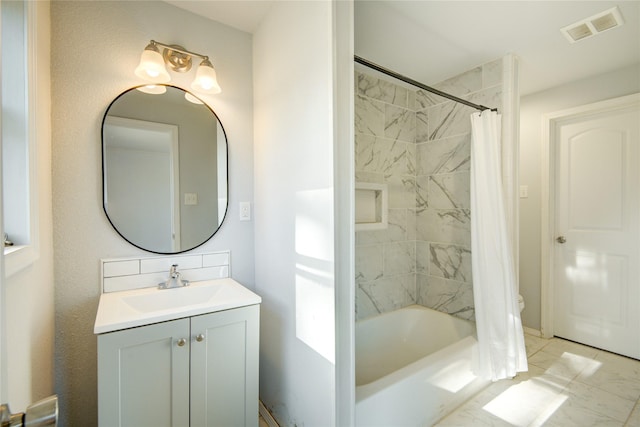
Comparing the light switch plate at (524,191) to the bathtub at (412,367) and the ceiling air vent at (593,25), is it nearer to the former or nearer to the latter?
the ceiling air vent at (593,25)

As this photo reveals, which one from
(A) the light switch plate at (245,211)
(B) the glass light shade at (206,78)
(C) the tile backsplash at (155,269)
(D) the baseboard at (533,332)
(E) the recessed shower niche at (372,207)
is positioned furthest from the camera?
(D) the baseboard at (533,332)

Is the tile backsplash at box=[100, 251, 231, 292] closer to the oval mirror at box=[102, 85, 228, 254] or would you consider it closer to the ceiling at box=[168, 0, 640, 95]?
the oval mirror at box=[102, 85, 228, 254]

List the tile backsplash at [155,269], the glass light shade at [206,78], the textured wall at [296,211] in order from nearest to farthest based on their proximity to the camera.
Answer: the textured wall at [296,211], the tile backsplash at [155,269], the glass light shade at [206,78]

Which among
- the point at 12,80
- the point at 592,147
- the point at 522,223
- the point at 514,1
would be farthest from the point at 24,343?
the point at 592,147

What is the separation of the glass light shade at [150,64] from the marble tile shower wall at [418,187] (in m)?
1.37

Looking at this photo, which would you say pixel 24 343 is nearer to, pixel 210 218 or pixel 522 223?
pixel 210 218

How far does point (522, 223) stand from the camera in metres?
2.82

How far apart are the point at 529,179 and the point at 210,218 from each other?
2900 millimetres

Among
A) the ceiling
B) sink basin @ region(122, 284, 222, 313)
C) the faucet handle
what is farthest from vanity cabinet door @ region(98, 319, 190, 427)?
the ceiling

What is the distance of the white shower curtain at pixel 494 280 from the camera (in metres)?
1.87

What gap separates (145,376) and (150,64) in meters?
1.46

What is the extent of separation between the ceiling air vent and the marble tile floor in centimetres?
235

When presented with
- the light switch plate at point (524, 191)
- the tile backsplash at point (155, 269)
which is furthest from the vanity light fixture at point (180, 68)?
the light switch plate at point (524, 191)

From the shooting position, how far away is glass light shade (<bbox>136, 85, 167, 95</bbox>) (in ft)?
5.16
